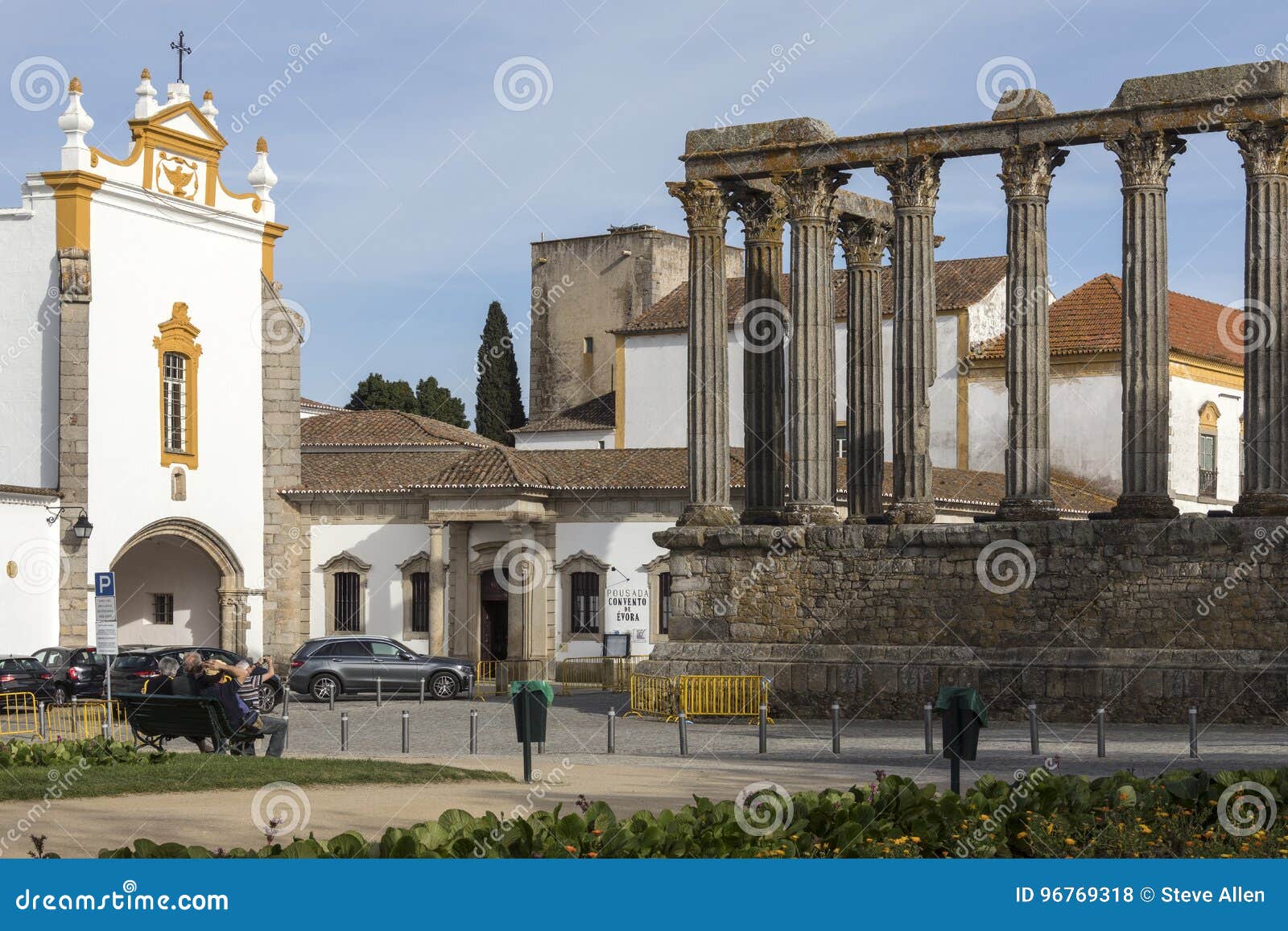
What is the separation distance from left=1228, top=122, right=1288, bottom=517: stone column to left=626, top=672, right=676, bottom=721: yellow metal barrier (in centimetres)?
891

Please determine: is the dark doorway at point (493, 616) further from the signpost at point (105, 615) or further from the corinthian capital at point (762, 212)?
the signpost at point (105, 615)

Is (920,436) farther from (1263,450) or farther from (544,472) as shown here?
(544,472)

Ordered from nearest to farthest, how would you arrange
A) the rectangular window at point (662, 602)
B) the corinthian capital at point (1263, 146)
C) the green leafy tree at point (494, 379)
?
the corinthian capital at point (1263, 146)
the rectangular window at point (662, 602)
the green leafy tree at point (494, 379)

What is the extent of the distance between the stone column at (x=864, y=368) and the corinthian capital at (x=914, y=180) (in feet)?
11.1

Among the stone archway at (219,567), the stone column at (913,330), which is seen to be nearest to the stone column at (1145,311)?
the stone column at (913,330)

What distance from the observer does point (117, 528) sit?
126 feet

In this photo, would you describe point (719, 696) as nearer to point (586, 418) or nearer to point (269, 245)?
point (269, 245)

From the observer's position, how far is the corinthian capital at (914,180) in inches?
1130

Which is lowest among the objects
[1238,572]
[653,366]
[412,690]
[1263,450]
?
[412,690]

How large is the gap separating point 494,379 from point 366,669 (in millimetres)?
33857

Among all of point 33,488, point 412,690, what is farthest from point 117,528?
point 412,690

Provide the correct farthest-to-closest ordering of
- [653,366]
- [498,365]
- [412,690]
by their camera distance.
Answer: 1. [498,365]
2. [653,366]
3. [412,690]

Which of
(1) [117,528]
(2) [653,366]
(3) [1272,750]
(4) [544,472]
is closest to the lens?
(3) [1272,750]

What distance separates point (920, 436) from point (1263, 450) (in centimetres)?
528
